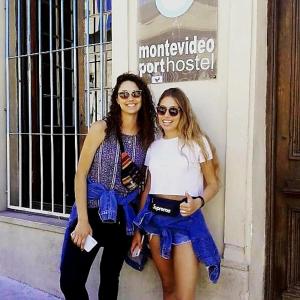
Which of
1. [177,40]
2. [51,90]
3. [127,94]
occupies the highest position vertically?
[177,40]

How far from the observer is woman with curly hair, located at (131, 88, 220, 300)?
2930mm

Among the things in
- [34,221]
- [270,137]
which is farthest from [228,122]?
[34,221]

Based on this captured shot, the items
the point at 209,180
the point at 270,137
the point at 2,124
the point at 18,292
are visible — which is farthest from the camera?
the point at 2,124

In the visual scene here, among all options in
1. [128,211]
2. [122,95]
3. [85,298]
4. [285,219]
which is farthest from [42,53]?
[285,219]

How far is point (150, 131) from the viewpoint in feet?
10.4

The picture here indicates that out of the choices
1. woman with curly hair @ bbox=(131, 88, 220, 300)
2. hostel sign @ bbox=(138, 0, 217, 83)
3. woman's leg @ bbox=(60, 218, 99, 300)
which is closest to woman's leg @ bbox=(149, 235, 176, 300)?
woman with curly hair @ bbox=(131, 88, 220, 300)

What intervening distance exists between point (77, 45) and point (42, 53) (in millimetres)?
386

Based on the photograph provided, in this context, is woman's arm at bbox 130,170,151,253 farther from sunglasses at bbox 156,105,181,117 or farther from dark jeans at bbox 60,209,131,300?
sunglasses at bbox 156,105,181,117

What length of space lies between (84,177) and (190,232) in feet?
2.59

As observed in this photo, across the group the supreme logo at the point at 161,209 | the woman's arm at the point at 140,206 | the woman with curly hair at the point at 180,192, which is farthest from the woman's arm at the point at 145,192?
the supreme logo at the point at 161,209

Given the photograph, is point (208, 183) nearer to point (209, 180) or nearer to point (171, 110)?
point (209, 180)

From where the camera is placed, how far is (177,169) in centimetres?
292

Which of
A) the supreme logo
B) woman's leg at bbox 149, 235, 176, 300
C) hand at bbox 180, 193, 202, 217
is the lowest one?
woman's leg at bbox 149, 235, 176, 300

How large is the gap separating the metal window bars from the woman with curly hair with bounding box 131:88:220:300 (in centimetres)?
141
